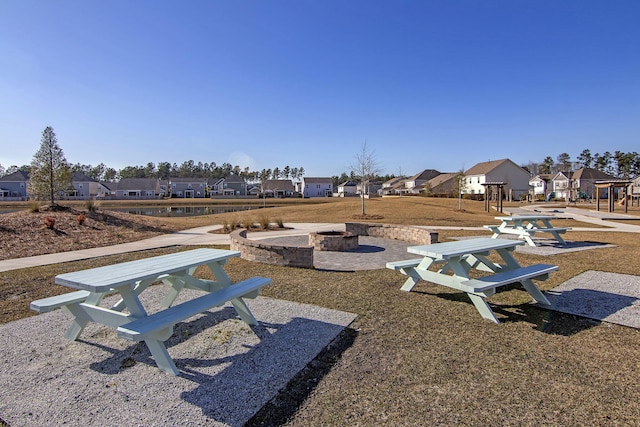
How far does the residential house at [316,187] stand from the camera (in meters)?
84.2

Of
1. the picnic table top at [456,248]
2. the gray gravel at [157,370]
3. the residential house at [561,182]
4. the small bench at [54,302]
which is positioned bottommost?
→ the gray gravel at [157,370]

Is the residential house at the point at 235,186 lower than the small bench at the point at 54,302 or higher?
higher

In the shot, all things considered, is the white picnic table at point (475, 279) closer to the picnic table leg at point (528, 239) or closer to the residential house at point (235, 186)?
the picnic table leg at point (528, 239)

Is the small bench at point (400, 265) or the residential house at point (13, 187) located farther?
the residential house at point (13, 187)

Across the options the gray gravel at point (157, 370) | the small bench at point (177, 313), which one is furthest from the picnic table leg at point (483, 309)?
the small bench at point (177, 313)

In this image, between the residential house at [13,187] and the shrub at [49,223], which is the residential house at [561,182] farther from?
the residential house at [13,187]

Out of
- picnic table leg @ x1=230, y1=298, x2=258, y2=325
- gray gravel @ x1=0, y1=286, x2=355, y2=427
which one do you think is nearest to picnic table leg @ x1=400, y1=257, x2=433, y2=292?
gray gravel @ x1=0, y1=286, x2=355, y2=427

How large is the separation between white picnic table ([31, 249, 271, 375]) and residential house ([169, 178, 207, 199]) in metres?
76.0

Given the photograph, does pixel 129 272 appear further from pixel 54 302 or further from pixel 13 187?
pixel 13 187

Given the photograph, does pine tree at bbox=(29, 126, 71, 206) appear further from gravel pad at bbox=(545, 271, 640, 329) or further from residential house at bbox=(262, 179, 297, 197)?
residential house at bbox=(262, 179, 297, 197)

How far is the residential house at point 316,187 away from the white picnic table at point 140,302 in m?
79.8

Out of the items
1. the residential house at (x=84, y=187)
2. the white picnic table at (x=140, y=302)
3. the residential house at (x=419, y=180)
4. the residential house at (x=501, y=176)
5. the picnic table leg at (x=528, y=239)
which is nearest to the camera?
the white picnic table at (x=140, y=302)

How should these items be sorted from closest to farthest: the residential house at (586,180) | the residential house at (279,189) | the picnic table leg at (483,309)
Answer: the picnic table leg at (483,309) → the residential house at (586,180) → the residential house at (279,189)

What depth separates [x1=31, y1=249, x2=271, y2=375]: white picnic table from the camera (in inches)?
116
